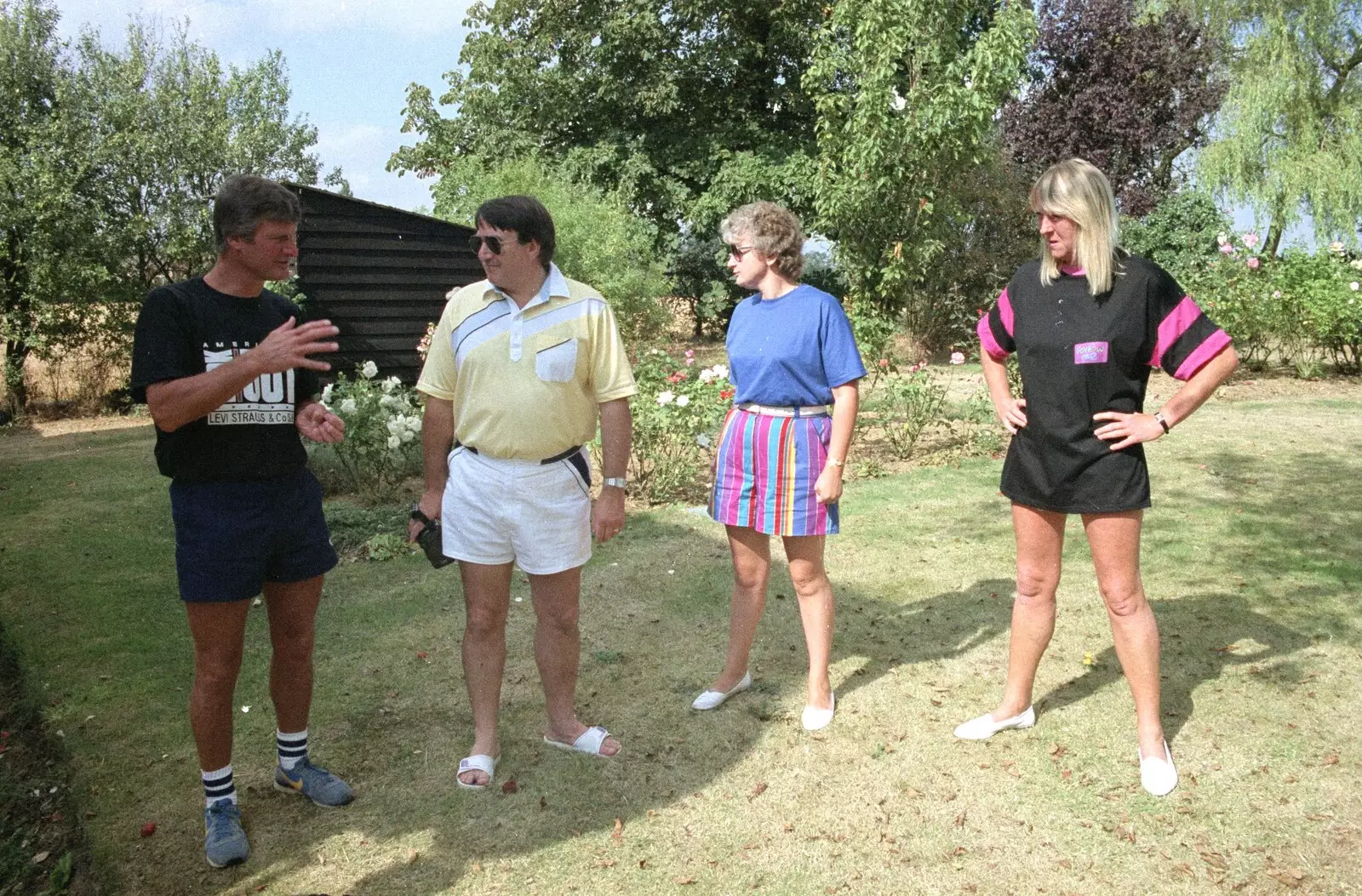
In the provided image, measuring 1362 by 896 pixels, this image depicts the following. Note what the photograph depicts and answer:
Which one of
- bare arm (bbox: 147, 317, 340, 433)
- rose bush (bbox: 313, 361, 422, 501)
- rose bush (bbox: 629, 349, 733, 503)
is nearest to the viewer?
bare arm (bbox: 147, 317, 340, 433)

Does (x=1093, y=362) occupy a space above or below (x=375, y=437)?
above

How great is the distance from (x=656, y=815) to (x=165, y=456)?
1.81 meters

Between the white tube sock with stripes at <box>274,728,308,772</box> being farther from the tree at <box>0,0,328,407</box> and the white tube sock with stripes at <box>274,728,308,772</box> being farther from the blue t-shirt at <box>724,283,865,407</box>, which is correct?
the tree at <box>0,0,328,407</box>

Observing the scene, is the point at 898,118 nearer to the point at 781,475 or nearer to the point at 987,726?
the point at 781,475

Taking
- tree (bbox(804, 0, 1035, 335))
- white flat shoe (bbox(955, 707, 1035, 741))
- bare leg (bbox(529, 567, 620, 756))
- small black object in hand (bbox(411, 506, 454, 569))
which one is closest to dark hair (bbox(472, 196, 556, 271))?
small black object in hand (bbox(411, 506, 454, 569))

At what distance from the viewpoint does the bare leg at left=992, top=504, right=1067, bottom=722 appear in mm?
3371

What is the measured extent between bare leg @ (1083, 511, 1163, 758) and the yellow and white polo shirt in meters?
1.55

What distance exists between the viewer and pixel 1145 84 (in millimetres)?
20672

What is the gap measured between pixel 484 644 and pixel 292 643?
0.59 metres

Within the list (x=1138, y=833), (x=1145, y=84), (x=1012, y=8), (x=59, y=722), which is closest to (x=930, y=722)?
(x=1138, y=833)

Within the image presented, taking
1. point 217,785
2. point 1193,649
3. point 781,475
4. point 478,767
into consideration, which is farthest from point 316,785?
point 1193,649

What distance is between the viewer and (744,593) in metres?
3.88

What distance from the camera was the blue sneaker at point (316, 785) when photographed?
3270 mm

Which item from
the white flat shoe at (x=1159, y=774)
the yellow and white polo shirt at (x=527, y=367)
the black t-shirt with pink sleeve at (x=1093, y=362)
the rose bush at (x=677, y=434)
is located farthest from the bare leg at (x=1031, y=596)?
the rose bush at (x=677, y=434)
